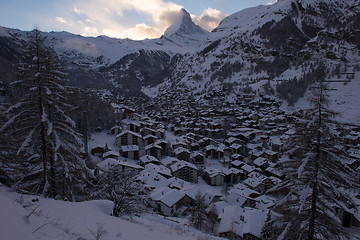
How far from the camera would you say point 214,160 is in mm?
39438

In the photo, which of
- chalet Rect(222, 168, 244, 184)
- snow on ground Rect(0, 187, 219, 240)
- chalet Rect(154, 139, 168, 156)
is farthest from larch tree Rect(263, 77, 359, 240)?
chalet Rect(154, 139, 168, 156)

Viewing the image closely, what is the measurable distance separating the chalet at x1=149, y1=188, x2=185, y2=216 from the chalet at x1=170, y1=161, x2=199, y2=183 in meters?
8.15

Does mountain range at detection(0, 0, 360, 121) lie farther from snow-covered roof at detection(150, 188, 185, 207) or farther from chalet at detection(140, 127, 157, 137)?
snow-covered roof at detection(150, 188, 185, 207)

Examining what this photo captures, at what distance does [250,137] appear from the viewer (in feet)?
159

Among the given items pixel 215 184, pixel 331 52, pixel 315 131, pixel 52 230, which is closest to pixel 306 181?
pixel 315 131

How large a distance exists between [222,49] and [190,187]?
5250 inches

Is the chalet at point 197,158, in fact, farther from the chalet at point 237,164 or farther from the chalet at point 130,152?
the chalet at point 130,152

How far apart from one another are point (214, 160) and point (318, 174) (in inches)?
1309

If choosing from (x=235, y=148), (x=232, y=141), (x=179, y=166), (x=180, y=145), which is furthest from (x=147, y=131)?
(x=232, y=141)

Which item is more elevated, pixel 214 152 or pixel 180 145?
pixel 180 145

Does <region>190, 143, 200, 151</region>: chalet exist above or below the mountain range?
below

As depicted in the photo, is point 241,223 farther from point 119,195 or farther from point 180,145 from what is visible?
point 180,145

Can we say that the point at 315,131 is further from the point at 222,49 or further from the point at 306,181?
the point at 222,49

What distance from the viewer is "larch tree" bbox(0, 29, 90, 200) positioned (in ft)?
27.2
